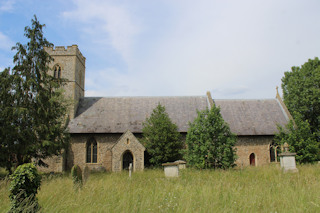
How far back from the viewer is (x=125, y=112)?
2433 cm

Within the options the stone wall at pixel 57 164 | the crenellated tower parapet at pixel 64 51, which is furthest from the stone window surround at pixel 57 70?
the stone wall at pixel 57 164

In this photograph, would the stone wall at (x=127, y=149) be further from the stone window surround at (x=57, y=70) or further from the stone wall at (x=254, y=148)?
the stone window surround at (x=57, y=70)

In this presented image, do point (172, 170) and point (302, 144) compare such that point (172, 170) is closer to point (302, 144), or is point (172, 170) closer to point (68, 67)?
point (302, 144)

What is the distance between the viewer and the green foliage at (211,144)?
51.1 feet

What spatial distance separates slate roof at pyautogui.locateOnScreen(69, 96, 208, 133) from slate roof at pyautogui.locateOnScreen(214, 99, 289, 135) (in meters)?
2.70

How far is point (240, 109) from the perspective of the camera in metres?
25.3

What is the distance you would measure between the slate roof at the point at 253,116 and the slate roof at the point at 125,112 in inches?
106

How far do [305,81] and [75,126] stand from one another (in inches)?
918

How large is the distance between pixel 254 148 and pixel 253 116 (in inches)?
139

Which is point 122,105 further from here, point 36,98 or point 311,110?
point 311,110

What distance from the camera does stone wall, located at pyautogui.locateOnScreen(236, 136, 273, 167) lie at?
22.0m

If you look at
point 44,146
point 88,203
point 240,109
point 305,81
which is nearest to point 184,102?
point 240,109

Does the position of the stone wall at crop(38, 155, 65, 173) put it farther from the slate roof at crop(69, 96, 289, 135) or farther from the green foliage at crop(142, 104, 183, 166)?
the green foliage at crop(142, 104, 183, 166)

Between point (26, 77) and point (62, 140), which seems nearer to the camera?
point (26, 77)
